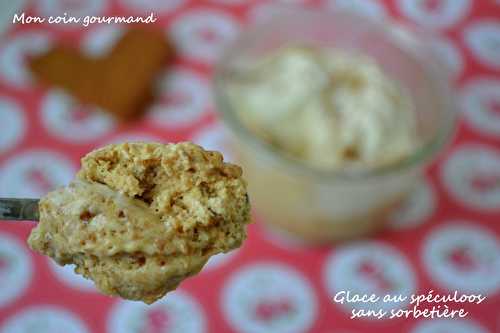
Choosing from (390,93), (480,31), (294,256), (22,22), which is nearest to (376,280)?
(294,256)

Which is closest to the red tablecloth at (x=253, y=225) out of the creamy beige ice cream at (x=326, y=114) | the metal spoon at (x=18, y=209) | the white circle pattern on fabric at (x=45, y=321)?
the white circle pattern on fabric at (x=45, y=321)

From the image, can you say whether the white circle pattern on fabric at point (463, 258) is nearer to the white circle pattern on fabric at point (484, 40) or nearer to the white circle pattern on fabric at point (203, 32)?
the white circle pattern on fabric at point (484, 40)

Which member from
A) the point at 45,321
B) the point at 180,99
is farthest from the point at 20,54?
the point at 45,321

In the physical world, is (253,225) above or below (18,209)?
below

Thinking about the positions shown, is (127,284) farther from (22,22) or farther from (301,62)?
(22,22)

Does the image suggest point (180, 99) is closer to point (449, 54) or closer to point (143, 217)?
point (449, 54)

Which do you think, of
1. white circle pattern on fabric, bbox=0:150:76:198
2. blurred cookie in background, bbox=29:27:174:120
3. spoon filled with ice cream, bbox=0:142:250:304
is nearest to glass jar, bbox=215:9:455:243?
blurred cookie in background, bbox=29:27:174:120
